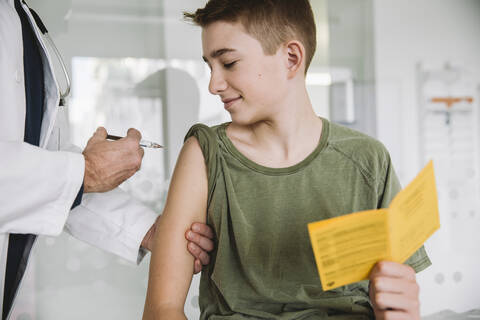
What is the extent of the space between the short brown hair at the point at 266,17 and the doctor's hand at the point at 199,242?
39 centimetres

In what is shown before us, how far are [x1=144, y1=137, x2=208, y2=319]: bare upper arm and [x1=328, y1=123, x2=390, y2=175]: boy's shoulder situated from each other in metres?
0.30

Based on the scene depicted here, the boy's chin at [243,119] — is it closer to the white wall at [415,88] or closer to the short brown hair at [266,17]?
the short brown hair at [266,17]

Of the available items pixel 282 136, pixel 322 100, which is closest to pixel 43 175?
pixel 282 136

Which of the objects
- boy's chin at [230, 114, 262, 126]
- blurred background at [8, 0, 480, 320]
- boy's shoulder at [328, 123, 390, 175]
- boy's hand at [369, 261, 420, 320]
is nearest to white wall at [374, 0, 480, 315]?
blurred background at [8, 0, 480, 320]

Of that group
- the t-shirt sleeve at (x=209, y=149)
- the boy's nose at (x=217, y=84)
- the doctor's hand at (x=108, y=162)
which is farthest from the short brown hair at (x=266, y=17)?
the doctor's hand at (x=108, y=162)

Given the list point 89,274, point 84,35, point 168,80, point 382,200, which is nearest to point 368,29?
point 168,80

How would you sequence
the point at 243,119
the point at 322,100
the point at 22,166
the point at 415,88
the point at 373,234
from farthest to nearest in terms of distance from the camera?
the point at 415,88 < the point at 322,100 < the point at 243,119 < the point at 22,166 < the point at 373,234

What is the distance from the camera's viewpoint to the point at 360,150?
3.34 ft

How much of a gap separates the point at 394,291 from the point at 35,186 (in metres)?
0.68

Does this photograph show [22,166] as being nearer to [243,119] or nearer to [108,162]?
[108,162]

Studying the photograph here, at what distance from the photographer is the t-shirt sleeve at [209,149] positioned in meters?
0.95

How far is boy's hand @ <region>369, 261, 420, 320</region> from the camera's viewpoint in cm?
70

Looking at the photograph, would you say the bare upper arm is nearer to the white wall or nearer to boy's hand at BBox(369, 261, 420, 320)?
boy's hand at BBox(369, 261, 420, 320)

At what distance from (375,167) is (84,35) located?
1.31 metres
